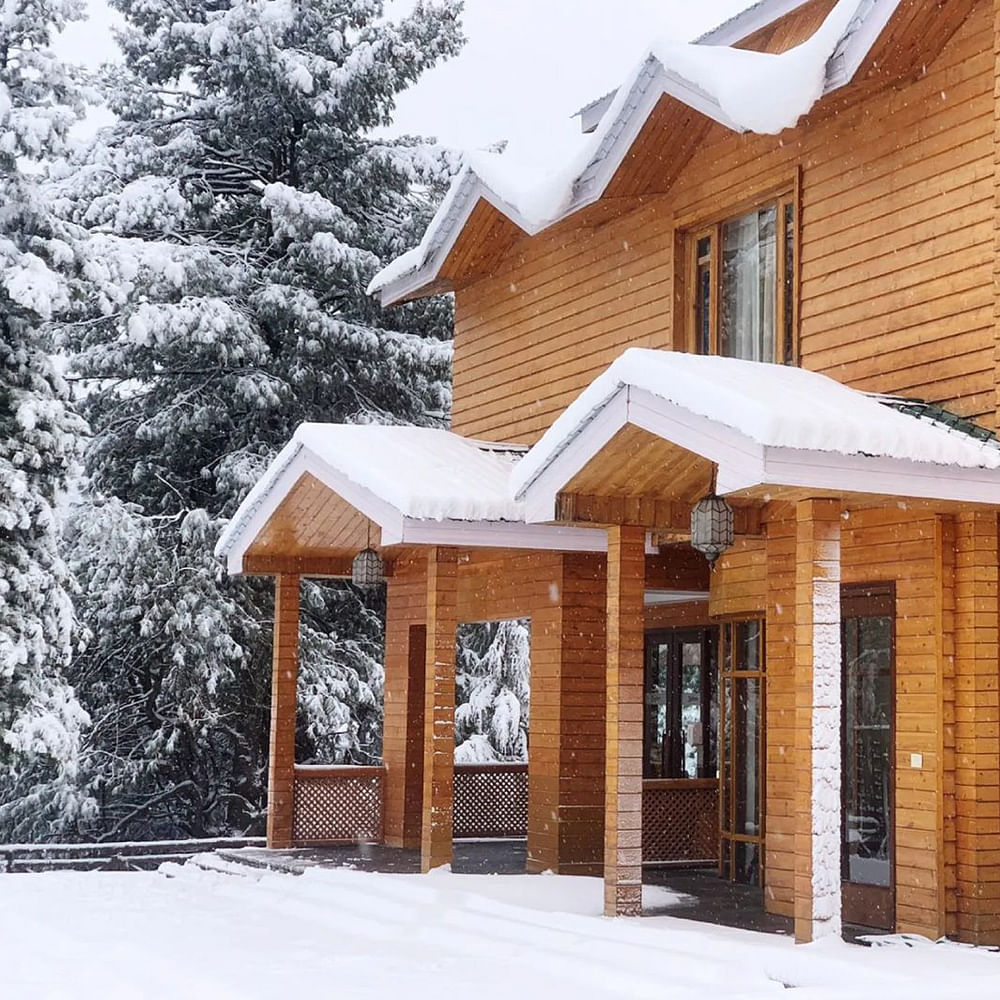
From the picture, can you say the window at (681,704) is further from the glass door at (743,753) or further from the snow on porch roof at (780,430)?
the snow on porch roof at (780,430)

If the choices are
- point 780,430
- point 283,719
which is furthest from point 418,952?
point 283,719

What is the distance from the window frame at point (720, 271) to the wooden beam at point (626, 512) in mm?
1600

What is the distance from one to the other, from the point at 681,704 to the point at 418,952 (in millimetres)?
5887

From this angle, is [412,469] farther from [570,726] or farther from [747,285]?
[747,285]

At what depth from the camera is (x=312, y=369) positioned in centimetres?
2041

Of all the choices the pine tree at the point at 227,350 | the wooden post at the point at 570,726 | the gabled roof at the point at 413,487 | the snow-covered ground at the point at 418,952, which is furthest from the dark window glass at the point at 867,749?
the pine tree at the point at 227,350

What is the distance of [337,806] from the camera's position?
1508 centimetres

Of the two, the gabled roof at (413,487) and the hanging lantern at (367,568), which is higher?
the gabled roof at (413,487)

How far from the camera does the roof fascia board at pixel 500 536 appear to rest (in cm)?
1123

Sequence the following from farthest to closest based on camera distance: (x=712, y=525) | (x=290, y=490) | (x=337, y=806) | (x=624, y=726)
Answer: (x=337, y=806), (x=290, y=490), (x=624, y=726), (x=712, y=525)

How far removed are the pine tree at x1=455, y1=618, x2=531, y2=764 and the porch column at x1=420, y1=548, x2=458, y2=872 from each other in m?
9.77

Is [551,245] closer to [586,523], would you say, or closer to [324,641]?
[586,523]

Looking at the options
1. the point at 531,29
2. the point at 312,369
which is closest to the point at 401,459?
the point at 312,369

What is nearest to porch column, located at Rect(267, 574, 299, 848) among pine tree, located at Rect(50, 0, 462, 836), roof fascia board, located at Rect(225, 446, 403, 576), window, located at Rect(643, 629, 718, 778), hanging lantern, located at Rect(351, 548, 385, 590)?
roof fascia board, located at Rect(225, 446, 403, 576)
